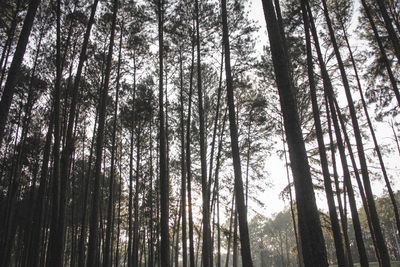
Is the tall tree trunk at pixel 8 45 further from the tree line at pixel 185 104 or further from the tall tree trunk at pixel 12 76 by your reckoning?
the tall tree trunk at pixel 12 76

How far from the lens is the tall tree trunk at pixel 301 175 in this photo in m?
2.88

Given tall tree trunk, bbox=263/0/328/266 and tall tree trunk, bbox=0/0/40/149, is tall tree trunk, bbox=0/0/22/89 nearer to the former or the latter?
tall tree trunk, bbox=0/0/40/149

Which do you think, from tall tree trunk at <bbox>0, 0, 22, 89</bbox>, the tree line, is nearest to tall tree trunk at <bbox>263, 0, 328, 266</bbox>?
the tree line

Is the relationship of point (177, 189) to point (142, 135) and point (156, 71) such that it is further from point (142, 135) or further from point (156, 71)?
Result: point (156, 71)


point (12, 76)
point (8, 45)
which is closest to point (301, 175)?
point (12, 76)

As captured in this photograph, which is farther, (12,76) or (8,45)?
(8,45)

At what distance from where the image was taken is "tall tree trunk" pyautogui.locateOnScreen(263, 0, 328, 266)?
288cm

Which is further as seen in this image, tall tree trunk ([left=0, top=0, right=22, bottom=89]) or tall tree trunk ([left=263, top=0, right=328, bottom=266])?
tall tree trunk ([left=0, top=0, right=22, bottom=89])

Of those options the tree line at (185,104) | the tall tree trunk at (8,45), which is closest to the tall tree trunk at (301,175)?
the tree line at (185,104)

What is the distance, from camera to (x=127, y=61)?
11.8 m

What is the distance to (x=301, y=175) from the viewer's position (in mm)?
3168

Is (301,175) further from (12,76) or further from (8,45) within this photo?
(8,45)

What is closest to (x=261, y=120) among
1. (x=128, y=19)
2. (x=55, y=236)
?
(x=128, y=19)

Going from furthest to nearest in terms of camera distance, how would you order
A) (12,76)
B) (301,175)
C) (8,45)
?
(8,45)
(12,76)
(301,175)
